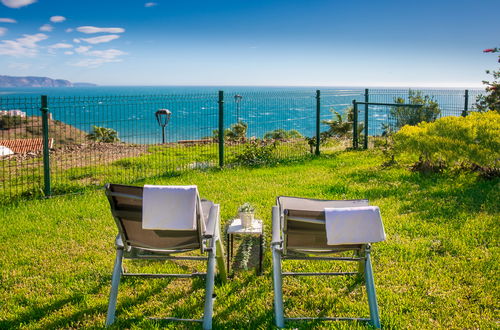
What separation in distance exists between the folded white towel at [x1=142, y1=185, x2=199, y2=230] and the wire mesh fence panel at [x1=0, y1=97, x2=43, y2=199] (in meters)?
3.77

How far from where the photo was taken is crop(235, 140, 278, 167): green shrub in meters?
10.3

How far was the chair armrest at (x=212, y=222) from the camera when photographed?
363 centimetres

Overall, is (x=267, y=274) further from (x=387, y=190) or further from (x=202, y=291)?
(x=387, y=190)

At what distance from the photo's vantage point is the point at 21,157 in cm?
1037

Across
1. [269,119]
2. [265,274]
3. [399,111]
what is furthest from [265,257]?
[399,111]

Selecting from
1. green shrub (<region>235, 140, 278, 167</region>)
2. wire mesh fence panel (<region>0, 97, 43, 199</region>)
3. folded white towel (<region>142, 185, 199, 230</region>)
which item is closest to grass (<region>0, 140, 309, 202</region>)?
wire mesh fence panel (<region>0, 97, 43, 199</region>)

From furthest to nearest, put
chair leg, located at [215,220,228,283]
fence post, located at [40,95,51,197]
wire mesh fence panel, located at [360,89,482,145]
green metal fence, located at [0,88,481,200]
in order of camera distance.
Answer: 1. wire mesh fence panel, located at [360,89,482,145]
2. green metal fence, located at [0,88,481,200]
3. fence post, located at [40,95,51,197]
4. chair leg, located at [215,220,228,283]

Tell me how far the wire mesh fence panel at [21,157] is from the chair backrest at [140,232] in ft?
11.4

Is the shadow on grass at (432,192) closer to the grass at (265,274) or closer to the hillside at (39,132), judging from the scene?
the grass at (265,274)

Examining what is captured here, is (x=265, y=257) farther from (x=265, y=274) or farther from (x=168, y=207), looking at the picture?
(x=168, y=207)

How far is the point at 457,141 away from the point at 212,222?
18.8 feet

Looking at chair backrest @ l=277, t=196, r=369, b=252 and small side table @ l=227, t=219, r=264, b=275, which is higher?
chair backrest @ l=277, t=196, r=369, b=252

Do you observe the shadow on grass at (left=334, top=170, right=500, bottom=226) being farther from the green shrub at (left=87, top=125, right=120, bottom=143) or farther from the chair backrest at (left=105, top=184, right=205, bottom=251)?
the green shrub at (left=87, top=125, right=120, bottom=143)

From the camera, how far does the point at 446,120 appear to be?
27.7ft
